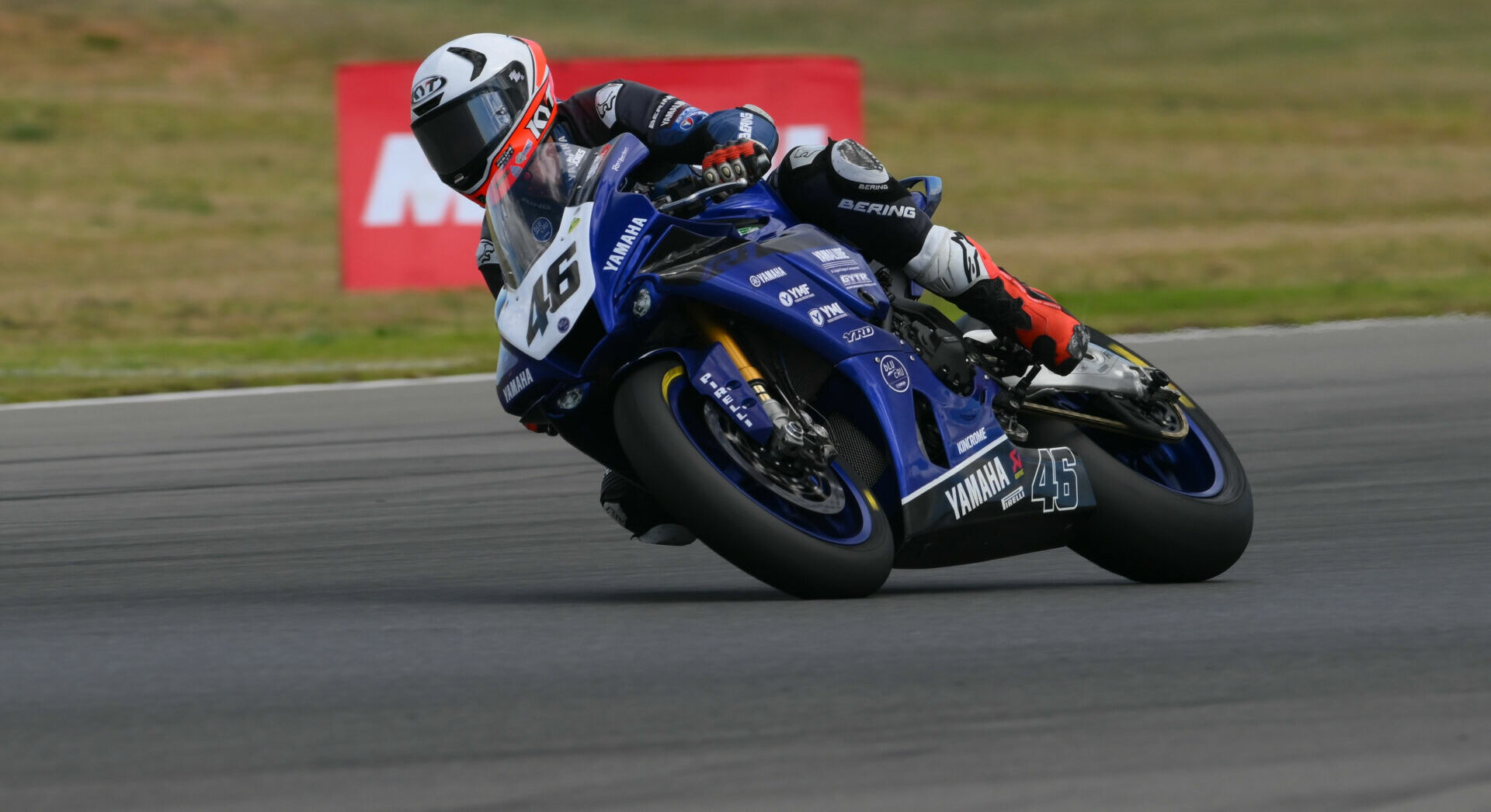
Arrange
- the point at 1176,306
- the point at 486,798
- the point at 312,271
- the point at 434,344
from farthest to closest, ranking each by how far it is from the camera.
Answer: the point at 312,271, the point at 1176,306, the point at 434,344, the point at 486,798

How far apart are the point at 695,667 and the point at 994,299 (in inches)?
61.9

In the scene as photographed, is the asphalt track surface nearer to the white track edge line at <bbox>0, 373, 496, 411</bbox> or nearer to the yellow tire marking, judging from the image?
the yellow tire marking

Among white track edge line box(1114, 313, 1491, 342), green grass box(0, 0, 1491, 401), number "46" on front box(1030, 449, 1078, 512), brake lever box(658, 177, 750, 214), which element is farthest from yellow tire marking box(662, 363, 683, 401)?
white track edge line box(1114, 313, 1491, 342)

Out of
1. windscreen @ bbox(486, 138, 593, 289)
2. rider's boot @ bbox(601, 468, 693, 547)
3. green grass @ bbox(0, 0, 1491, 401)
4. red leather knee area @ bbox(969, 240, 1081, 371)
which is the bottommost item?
green grass @ bbox(0, 0, 1491, 401)

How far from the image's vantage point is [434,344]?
1440 centimetres

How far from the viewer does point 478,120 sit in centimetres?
509

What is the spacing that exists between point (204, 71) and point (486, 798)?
140 ft

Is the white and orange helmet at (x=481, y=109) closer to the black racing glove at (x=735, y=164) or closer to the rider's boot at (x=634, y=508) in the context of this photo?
the black racing glove at (x=735, y=164)

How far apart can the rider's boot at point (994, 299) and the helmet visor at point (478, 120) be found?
1134 millimetres

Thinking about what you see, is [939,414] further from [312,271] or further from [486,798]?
[312,271]

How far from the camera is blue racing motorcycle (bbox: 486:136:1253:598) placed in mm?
4691

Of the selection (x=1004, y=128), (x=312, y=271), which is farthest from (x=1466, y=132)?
(x=312, y=271)

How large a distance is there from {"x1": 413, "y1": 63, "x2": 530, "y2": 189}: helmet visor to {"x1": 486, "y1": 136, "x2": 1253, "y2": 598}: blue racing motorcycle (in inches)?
Result: 5.3

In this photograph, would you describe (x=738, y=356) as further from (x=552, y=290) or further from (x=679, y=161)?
(x=679, y=161)
